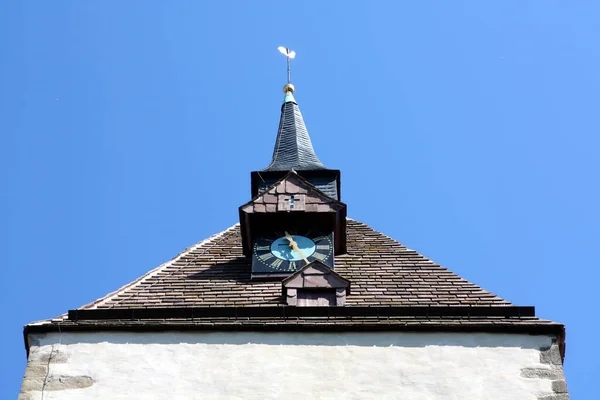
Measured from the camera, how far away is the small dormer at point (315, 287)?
1265 centimetres

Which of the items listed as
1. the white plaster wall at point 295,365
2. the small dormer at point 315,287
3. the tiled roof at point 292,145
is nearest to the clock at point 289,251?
the small dormer at point 315,287

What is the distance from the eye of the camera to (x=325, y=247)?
14.5 meters

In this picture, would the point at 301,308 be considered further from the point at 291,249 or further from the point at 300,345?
the point at 291,249

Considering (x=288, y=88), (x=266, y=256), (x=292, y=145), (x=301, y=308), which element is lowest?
(x=301, y=308)

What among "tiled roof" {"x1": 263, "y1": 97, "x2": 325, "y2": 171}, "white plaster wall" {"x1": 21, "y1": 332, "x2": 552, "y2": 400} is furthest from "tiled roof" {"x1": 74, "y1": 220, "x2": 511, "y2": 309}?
"tiled roof" {"x1": 263, "y1": 97, "x2": 325, "y2": 171}

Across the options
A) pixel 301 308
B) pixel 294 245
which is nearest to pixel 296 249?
pixel 294 245

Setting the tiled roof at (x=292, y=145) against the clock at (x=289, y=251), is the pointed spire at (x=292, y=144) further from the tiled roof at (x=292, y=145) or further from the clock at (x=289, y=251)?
the clock at (x=289, y=251)

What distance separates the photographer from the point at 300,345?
38.7ft

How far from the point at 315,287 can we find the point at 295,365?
140cm

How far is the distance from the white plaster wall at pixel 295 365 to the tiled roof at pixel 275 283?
90 cm

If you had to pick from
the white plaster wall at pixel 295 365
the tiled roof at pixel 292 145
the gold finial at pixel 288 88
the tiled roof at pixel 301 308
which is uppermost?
the gold finial at pixel 288 88

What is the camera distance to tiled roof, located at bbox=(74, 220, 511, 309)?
1298 centimetres

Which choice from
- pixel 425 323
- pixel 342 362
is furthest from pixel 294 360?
pixel 425 323

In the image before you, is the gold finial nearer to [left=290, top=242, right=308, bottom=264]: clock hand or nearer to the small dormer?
[left=290, top=242, right=308, bottom=264]: clock hand
